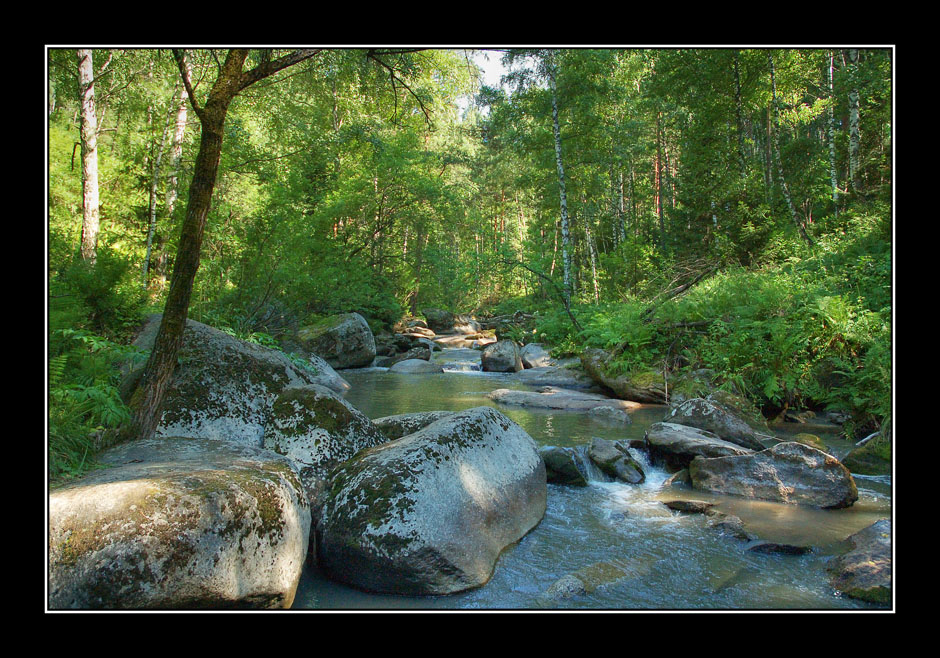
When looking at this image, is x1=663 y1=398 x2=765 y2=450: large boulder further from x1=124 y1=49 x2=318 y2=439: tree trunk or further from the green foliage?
the green foliage

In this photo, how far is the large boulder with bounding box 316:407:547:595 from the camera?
11.3 ft

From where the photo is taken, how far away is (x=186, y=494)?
288 centimetres

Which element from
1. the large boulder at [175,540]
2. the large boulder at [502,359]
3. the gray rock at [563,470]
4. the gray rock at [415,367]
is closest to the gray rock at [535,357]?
the large boulder at [502,359]

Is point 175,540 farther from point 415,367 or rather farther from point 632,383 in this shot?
point 415,367

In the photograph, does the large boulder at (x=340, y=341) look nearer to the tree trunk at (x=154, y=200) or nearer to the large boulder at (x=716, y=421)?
the tree trunk at (x=154, y=200)

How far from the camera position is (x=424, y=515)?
142 inches

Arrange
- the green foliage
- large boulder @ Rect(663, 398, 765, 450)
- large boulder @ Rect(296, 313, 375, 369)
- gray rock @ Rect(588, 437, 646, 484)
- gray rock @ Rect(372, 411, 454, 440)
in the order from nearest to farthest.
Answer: the green foliage, gray rock @ Rect(372, 411, 454, 440), gray rock @ Rect(588, 437, 646, 484), large boulder @ Rect(663, 398, 765, 450), large boulder @ Rect(296, 313, 375, 369)

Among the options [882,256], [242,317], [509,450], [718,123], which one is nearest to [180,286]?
[509,450]

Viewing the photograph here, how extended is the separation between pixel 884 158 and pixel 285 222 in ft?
50.7

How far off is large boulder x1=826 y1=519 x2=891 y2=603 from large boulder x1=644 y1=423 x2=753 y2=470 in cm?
217

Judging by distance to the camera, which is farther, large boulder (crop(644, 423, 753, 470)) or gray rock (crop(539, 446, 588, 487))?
large boulder (crop(644, 423, 753, 470))

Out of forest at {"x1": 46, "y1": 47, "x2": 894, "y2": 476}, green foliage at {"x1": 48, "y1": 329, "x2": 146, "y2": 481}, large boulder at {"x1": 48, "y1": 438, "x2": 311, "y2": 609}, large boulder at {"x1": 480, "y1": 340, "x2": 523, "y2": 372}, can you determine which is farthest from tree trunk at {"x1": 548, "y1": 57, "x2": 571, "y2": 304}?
large boulder at {"x1": 48, "y1": 438, "x2": 311, "y2": 609}

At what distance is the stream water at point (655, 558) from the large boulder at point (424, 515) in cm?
11

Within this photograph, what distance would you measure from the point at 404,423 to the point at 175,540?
11.0 ft
